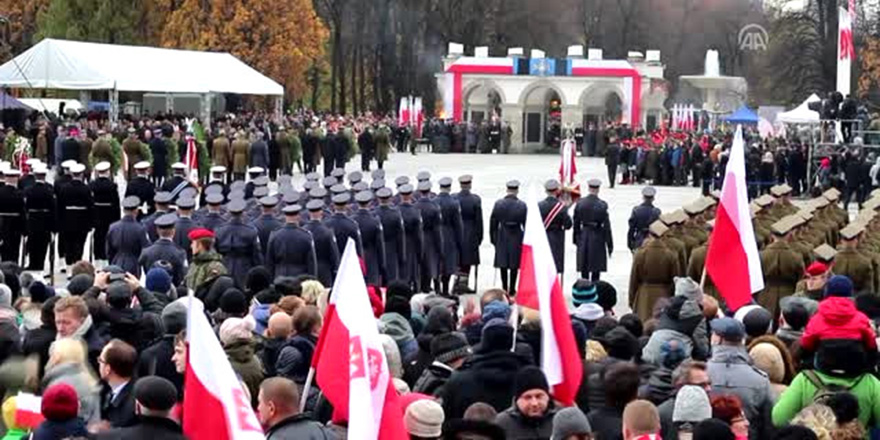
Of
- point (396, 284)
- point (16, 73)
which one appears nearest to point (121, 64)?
point (16, 73)

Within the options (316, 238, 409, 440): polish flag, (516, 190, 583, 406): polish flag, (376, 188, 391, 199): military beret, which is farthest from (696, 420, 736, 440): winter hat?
(376, 188, 391, 199): military beret

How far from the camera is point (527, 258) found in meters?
10.6

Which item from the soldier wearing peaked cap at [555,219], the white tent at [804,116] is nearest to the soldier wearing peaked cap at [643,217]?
the soldier wearing peaked cap at [555,219]

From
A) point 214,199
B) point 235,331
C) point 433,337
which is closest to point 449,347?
point 433,337

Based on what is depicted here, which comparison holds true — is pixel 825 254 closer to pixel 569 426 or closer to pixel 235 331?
pixel 235 331

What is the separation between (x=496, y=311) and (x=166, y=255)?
5639mm

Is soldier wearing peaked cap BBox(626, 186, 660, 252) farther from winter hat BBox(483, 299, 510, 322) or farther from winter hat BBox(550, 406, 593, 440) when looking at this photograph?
winter hat BBox(550, 406, 593, 440)

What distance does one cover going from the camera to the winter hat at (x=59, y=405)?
8.11 meters

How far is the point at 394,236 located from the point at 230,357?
34.8ft

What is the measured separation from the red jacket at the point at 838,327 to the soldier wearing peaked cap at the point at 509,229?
11.0m

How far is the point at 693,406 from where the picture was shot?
841 centimetres

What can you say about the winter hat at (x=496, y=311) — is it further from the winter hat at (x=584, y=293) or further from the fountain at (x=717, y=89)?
the fountain at (x=717, y=89)

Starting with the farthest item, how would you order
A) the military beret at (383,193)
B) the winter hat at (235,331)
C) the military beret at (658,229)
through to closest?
the military beret at (383,193), the military beret at (658,229), the winter hat at (235,331)

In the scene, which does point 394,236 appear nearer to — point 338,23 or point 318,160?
point 318,160
